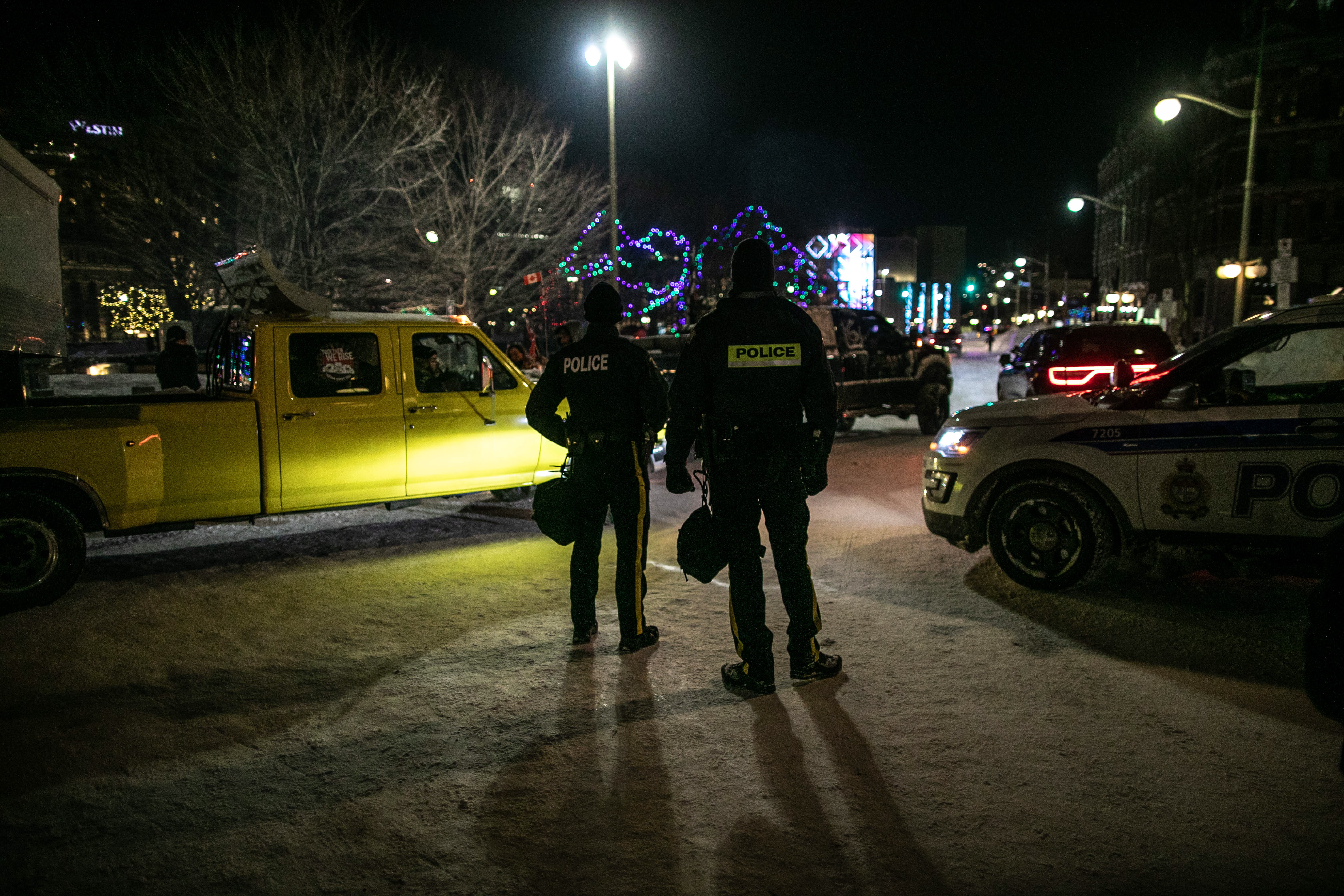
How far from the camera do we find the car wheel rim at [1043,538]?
5.29 metres

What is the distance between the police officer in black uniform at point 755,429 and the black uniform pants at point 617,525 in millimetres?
491

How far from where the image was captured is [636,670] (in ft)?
14.1

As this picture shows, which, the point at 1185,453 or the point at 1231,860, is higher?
the point at 1185,453

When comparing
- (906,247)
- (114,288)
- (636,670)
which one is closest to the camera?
(636,670)

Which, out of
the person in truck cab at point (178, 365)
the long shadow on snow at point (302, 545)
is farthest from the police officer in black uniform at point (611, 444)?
the person in truck cab at point (178, 365)

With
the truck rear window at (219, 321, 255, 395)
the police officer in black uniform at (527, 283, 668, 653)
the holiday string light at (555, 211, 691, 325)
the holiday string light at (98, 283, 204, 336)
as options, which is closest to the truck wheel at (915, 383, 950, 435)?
the holiday string light at (555, 211, 691, 325)

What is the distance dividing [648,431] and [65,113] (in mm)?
20798

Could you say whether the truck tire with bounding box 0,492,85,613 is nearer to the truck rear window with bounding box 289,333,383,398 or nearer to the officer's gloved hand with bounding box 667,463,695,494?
the truck rear window with bounding box 289,333,383,398

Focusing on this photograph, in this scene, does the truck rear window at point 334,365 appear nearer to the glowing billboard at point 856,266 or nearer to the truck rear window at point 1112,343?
the truck rear window at point 1112,343

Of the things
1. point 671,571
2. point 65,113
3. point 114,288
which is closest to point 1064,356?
point 671,571

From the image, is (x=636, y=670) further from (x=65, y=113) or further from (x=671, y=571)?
(x=65, y=113)

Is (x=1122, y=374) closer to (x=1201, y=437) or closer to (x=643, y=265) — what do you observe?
(x=1201, y=437)

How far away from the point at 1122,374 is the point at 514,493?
4.96 meters

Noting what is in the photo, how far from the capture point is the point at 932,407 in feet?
44.3
